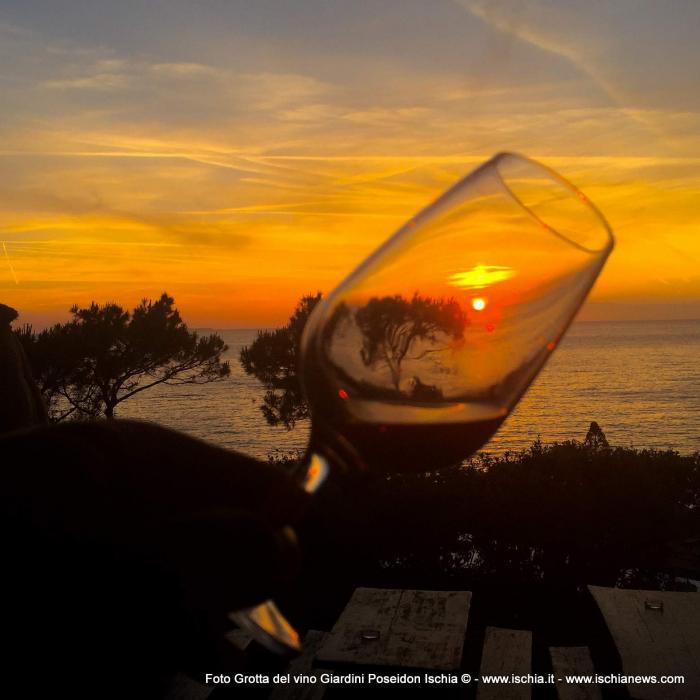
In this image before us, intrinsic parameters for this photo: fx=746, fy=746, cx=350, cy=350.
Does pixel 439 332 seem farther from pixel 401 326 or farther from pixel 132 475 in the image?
pixel 132 475

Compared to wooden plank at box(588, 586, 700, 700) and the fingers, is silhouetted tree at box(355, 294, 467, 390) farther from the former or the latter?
wooden plank at box(588, 586, 700, 700)

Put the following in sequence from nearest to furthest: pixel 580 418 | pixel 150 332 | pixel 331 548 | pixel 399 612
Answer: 1. pixel 399 612
2. pixel 331 548
3. pixel 150 332
4. pixel 580 418

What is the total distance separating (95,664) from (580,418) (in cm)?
6513

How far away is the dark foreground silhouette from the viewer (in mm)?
517

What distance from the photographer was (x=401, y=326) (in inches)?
31.2

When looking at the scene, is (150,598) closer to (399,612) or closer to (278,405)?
(399,612)

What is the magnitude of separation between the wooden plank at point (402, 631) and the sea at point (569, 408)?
859 inches

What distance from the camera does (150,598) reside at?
54 cm

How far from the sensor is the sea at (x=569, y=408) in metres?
52.5

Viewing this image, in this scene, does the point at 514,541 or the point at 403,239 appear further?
the point at 514,541

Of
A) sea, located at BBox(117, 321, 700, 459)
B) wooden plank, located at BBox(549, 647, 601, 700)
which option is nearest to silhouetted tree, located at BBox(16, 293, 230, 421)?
sea, located at BBox(117, 321, 700, 459)

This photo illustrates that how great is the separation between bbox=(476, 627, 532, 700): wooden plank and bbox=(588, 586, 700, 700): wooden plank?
727 mm

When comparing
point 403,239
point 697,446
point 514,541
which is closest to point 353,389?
point 403,239

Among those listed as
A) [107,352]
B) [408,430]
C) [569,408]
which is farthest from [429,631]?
[569,408]
